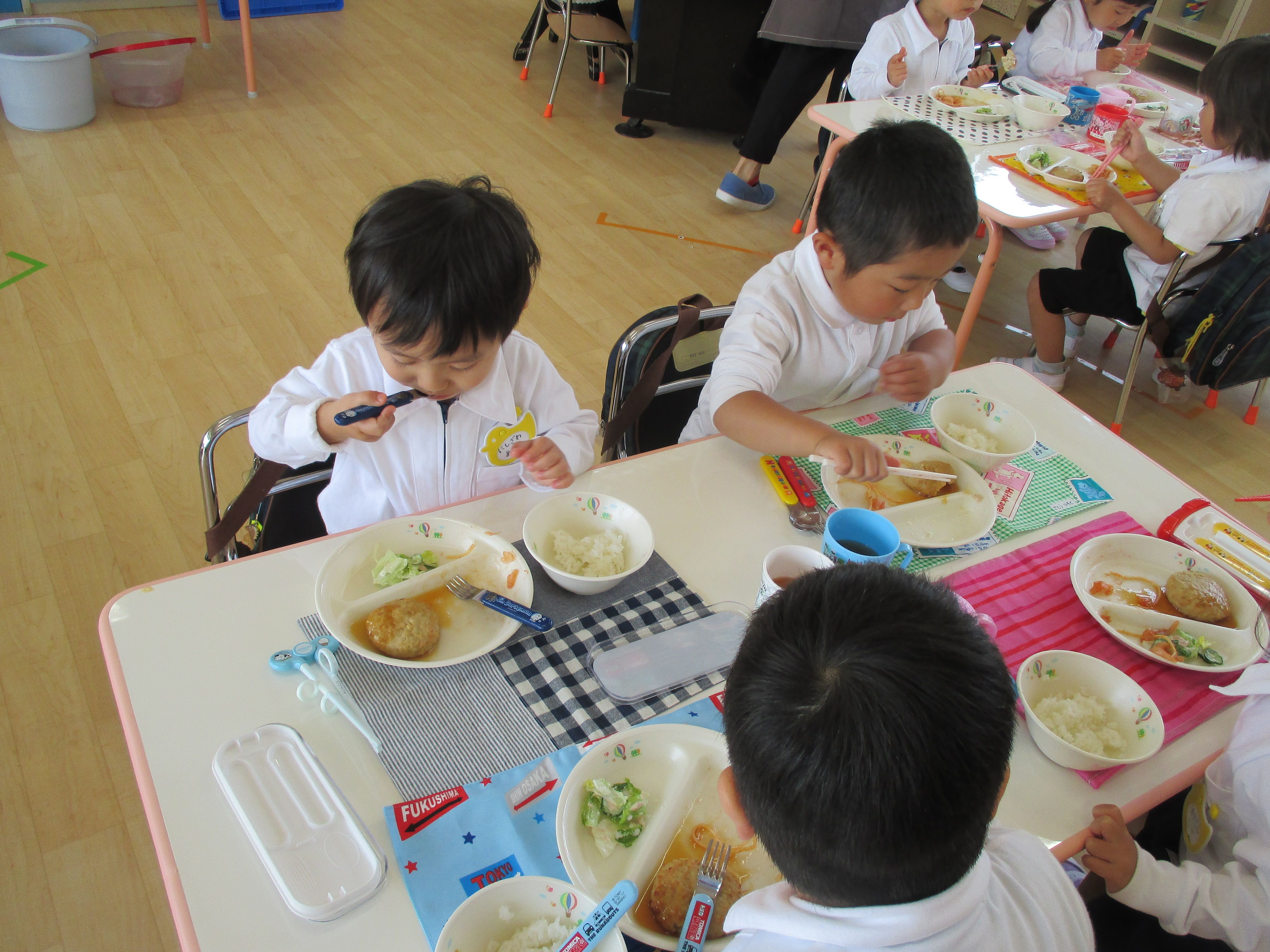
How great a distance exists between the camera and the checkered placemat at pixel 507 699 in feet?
2.76

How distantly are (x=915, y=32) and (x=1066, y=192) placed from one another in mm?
931

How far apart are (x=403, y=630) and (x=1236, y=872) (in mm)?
961

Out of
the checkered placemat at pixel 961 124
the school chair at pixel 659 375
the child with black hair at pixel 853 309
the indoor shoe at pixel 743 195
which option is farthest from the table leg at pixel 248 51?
the child with black hair at pixel 853 309

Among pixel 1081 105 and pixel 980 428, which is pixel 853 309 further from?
pixel 1081 105

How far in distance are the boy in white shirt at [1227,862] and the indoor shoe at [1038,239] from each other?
3023 millimetres

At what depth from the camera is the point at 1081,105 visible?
8.63ft

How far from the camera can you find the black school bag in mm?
2133

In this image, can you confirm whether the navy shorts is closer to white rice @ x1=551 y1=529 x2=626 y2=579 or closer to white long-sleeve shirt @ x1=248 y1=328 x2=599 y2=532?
white long-sleeve shirt @ x1=248 y1=328 x2=599 y2=532

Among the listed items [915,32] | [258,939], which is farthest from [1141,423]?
[258,939]

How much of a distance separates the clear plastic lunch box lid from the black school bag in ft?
6.26

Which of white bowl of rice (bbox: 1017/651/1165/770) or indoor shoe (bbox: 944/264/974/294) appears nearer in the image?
white bowl of rice (bbox: 1017/651/1165/770)

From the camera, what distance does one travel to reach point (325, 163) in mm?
3424

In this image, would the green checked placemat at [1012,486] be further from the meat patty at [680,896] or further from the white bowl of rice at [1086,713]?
the meat patty at [680,896]

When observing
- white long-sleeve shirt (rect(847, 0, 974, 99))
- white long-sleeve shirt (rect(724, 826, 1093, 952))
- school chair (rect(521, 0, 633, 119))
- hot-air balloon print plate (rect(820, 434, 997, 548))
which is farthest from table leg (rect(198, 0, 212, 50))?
white long-sleeve shirt (rect(724, 826, 1093, 952))
